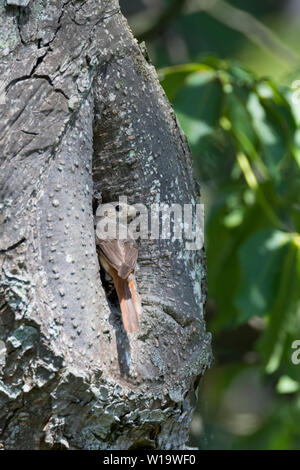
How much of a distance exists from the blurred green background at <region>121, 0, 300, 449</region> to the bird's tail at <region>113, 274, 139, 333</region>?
0.77m

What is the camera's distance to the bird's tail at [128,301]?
1.48 m

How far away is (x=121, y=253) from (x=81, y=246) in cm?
14

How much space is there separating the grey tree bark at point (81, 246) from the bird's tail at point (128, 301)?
0.12 ft

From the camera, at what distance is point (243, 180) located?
10.4 feet

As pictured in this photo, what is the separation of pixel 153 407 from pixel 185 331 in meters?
0.21

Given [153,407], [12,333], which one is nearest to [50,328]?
[12,333]

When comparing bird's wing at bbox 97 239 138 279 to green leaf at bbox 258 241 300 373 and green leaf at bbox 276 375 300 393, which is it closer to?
green leaf at bbox 258 241 300 373

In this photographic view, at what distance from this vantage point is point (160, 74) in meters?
2.32

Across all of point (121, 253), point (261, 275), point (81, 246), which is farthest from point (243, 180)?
point (81, 246)

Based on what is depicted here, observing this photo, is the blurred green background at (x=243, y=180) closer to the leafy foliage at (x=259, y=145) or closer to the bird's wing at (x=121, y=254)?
the leafy foliage at (x=259, y=145)

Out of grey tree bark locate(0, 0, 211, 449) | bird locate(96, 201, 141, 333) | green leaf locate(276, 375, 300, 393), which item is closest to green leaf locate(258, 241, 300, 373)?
green leaf locate(276, 375, 300, 393)

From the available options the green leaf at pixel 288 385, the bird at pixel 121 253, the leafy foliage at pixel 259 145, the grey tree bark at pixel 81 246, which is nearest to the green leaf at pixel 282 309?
the leafy foliage at pixel 259 145

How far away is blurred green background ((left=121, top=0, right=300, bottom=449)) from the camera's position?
2.30 metres

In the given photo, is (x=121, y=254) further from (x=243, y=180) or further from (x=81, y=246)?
(x=243, y=180)
